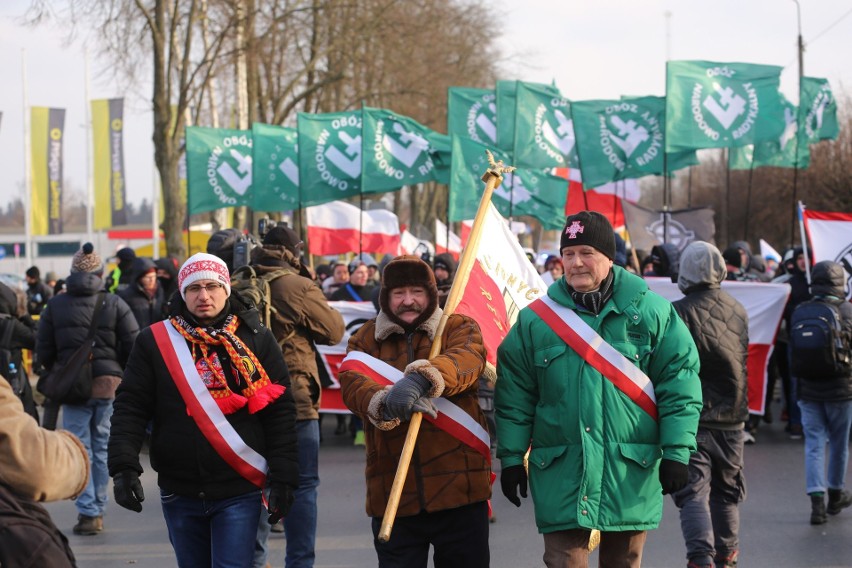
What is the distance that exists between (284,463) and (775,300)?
23.3 feet

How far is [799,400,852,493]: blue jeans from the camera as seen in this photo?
750cm

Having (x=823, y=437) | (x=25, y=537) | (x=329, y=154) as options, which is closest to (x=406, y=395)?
(x=25, y=537)

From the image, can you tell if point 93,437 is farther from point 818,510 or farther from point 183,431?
point 818,510

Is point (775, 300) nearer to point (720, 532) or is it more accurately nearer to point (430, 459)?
point (720, 532)

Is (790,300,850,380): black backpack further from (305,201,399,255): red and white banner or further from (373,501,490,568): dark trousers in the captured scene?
(305,201,399,255): red and white banner

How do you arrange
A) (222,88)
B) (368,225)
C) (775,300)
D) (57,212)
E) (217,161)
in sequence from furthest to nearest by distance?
(57,212) → (222,88) → (368,225) → (217,161) → (775,300)

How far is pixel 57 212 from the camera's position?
42531mm

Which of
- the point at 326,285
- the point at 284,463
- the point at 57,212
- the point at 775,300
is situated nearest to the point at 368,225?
the point at 326,285

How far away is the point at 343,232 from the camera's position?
19594 mm

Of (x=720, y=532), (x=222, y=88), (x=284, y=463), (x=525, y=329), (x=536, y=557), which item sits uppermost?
(x=222, y=88)

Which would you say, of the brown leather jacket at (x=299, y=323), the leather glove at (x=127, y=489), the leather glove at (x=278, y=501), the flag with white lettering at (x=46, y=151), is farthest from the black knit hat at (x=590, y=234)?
the flag with white lettering at (x=46, y=151)

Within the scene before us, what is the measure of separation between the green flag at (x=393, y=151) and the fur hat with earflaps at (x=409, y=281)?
11.0 metres

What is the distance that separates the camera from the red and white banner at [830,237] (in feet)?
33.9

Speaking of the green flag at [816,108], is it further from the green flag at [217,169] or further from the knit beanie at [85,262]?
the knit beanie at [85,262]
